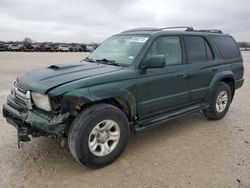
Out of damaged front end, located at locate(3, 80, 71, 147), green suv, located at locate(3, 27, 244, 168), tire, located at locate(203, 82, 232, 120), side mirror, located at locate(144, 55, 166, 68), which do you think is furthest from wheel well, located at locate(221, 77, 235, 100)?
damaged front end, located at locate(3, 80, 71, 147)

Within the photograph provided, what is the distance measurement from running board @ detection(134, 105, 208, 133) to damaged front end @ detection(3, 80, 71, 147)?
46.2 inches

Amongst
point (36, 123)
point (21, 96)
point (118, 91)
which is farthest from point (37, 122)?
point (118, 91)

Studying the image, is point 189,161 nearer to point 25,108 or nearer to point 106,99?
point 106,99

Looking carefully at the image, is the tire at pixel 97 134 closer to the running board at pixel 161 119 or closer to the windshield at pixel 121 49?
the running board at pixel 161 119

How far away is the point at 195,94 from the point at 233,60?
1.58 meters

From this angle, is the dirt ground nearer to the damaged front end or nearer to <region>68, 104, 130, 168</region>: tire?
<region>68, 104, 130, 168</region>: tire

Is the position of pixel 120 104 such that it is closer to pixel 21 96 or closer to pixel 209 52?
pixel 21 96

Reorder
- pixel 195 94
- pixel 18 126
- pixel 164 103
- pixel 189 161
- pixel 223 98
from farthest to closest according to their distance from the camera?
pixel 223 98
pixel 195 94
pixel 164 103
pixel 189 161
pixel 18 126

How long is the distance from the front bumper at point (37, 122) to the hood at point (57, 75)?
32 cm

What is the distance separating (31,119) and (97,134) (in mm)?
860

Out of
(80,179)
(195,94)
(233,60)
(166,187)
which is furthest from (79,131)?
(233,60)

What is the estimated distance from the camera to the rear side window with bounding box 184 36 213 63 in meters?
4.62

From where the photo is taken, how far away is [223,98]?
18.0 feet

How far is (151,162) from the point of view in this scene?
358 cm
